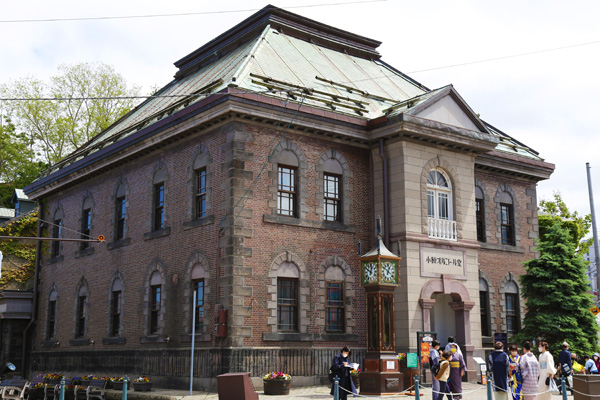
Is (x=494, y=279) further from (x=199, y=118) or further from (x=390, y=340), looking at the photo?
(x=199, y=118)

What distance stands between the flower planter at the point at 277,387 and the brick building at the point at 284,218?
3.58 ft

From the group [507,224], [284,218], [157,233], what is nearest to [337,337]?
[284,218]

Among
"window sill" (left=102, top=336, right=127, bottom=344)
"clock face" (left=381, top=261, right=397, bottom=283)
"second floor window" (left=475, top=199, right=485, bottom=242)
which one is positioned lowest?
"window sill" (left=102, top=336, right=127, bottom=344)

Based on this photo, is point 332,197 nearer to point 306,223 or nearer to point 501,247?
point 306,223

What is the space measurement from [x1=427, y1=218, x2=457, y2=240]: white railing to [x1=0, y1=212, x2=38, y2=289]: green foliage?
22.8 metres

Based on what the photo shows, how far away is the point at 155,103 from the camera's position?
A: 32.5 metres

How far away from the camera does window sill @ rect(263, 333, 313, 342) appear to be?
21936 millimetres

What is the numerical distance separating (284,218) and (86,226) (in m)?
13.2

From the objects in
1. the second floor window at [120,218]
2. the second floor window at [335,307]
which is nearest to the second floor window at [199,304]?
the second floor window at [335,307]

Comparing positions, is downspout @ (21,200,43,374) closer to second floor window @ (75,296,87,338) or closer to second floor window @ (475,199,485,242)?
second floor window @ (75,296,87,338)

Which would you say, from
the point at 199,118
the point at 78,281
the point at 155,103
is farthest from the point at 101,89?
the point at 199,118

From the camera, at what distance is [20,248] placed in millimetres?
36375

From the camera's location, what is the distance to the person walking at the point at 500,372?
52.1ft

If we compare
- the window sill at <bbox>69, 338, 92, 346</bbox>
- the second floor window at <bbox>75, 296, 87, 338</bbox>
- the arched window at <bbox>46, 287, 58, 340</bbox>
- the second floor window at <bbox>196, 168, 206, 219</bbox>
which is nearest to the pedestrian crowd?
the second floor window at <bbox>196, 168, 206, 219</bbox>
